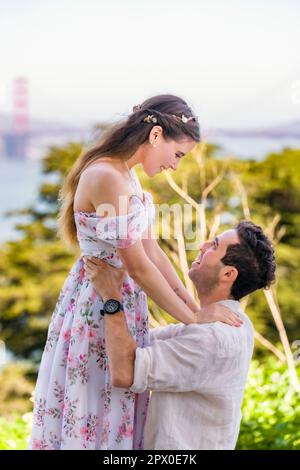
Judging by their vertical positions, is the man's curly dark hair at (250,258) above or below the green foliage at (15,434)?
above

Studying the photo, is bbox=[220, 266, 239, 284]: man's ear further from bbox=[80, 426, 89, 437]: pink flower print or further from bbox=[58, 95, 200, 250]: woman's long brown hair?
bbox=[80, 426, 89, 437]: pink flower print

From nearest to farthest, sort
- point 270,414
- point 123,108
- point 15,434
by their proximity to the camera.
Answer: point 270,414 → point 15,434 → point 123,108

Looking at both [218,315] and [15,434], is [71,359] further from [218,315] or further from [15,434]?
[15,434]

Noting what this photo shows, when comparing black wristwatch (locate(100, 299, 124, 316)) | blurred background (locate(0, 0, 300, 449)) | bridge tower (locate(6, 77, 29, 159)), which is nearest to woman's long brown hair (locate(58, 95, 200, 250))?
black wristwatch (locate(100, 299, 124, 316))

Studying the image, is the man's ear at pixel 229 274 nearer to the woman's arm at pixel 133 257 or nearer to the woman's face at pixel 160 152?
the woman's arm at pixel 133 257

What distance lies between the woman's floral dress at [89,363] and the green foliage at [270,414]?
1.35 m

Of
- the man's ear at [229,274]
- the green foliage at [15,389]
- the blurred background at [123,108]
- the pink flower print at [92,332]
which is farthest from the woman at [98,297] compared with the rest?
the green foliage at [15,389]

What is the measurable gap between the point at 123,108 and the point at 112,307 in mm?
7478

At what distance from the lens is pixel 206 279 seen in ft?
6.55

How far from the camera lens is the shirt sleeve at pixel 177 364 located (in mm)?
1827

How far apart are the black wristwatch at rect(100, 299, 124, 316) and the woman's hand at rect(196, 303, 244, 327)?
0.21 metres

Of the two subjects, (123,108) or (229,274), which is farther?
(123,108)

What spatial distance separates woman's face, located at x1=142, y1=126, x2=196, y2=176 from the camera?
6.68 ft

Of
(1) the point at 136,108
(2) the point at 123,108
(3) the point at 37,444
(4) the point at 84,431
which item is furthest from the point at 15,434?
(2) the point at 123,108
